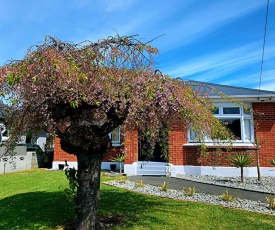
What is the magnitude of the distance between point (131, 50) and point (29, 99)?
7.60 ft

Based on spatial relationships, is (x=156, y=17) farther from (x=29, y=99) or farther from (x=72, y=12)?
(x=29, y=99)

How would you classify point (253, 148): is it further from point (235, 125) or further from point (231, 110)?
point (231, 110)

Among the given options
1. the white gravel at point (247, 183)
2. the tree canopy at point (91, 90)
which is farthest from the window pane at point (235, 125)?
the tree canopy at point (91, 90)

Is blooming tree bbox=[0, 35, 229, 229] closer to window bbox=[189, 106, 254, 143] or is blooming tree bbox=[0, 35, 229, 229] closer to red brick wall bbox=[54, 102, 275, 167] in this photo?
red brick wall bbox=[54, 102, 275, 167]

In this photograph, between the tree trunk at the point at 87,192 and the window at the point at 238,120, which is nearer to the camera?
the tree trunk at the point at 87,192

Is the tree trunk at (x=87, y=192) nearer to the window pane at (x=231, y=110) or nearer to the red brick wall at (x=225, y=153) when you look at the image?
the red brick wall at (x=225, y=153)

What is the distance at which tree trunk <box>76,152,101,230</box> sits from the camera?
5898 millimetres

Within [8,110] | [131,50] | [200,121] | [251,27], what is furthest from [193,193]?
[251,27]

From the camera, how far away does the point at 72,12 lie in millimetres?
9438

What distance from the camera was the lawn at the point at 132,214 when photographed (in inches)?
259

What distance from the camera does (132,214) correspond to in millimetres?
7449

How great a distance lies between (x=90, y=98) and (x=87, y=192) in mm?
2187

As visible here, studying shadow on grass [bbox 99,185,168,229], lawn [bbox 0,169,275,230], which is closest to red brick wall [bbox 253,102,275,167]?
lawn [bbox 0,169,275,230]

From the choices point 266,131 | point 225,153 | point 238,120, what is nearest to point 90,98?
point 225,153
